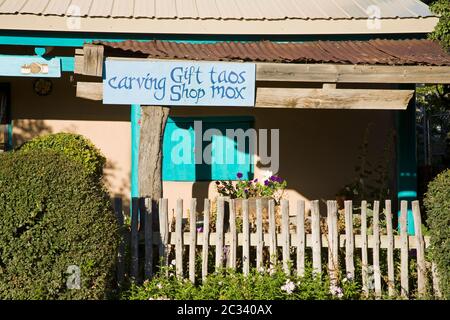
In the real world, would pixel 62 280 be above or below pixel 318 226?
below

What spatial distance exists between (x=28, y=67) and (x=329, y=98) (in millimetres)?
4008

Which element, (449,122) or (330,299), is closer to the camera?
(330,299)

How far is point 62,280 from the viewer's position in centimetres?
581

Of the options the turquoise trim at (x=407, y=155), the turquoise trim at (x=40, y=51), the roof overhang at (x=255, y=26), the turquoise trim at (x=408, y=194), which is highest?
the roof overhang at (x=255, y=26)

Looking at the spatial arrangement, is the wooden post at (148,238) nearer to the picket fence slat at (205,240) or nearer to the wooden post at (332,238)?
the picket fence slat at (205,240)

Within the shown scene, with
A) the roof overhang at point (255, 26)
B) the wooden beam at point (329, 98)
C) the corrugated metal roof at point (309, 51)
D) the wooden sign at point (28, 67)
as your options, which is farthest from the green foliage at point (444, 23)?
the wooden sign at point (28, 67)

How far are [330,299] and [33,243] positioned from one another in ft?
8.74

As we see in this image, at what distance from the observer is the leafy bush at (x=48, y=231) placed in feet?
18.9

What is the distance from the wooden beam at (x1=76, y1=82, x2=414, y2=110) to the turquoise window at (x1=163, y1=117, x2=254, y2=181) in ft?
10.7

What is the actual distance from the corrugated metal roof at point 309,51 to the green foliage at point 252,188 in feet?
6.51

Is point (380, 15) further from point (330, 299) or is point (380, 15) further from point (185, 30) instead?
point (330, 299)

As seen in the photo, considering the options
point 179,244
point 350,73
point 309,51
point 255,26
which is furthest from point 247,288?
point 255,26
